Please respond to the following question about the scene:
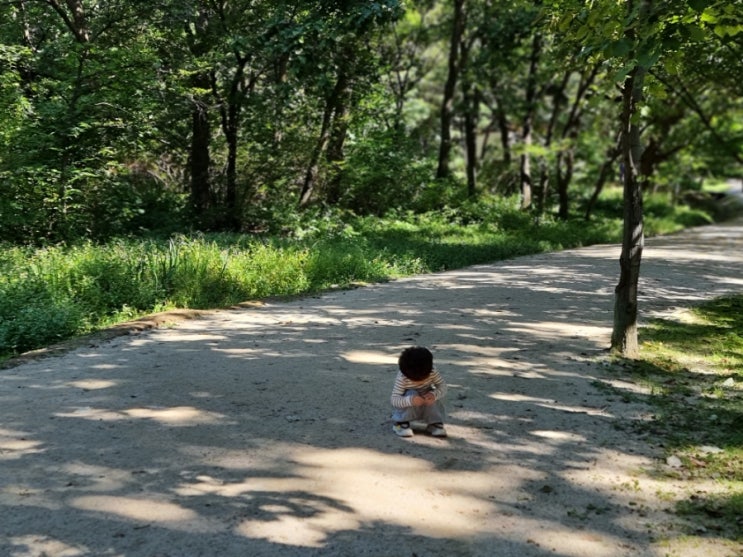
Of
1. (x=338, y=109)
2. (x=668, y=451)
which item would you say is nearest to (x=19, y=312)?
(x=668, y=451)

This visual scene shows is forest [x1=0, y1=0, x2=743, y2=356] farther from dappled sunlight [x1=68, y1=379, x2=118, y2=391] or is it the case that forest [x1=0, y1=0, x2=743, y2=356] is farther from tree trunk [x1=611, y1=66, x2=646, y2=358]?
dappled sunlight [x1=68, y1=379, x2=118, y2=391]

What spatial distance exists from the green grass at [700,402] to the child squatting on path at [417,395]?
157 centimetres

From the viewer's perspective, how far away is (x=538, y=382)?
238 inches

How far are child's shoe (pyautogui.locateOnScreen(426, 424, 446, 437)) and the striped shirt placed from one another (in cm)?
20

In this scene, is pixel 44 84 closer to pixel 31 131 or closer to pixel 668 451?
pixel 31 131

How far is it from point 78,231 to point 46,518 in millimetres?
10393

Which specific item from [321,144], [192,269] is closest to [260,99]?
[321,144]

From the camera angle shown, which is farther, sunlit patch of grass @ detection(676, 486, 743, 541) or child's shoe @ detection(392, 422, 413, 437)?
child's shoe @ detection(392, 422, 413, 437)

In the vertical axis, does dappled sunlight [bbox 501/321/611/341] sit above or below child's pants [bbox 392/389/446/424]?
above

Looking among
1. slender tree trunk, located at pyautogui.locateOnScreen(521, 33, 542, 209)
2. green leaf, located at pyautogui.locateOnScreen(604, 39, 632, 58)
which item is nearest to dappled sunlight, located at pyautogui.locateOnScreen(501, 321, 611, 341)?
green leaf, located at pyautogui.locateOnScreen(604, 39, 632, 58)

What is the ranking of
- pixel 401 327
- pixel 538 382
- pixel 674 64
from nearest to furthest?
pixel 674 64 → pixel 538 382 → pixel 401 327

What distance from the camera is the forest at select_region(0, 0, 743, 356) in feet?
32.7

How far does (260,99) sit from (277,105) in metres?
0.50

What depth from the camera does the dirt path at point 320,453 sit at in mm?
3445
